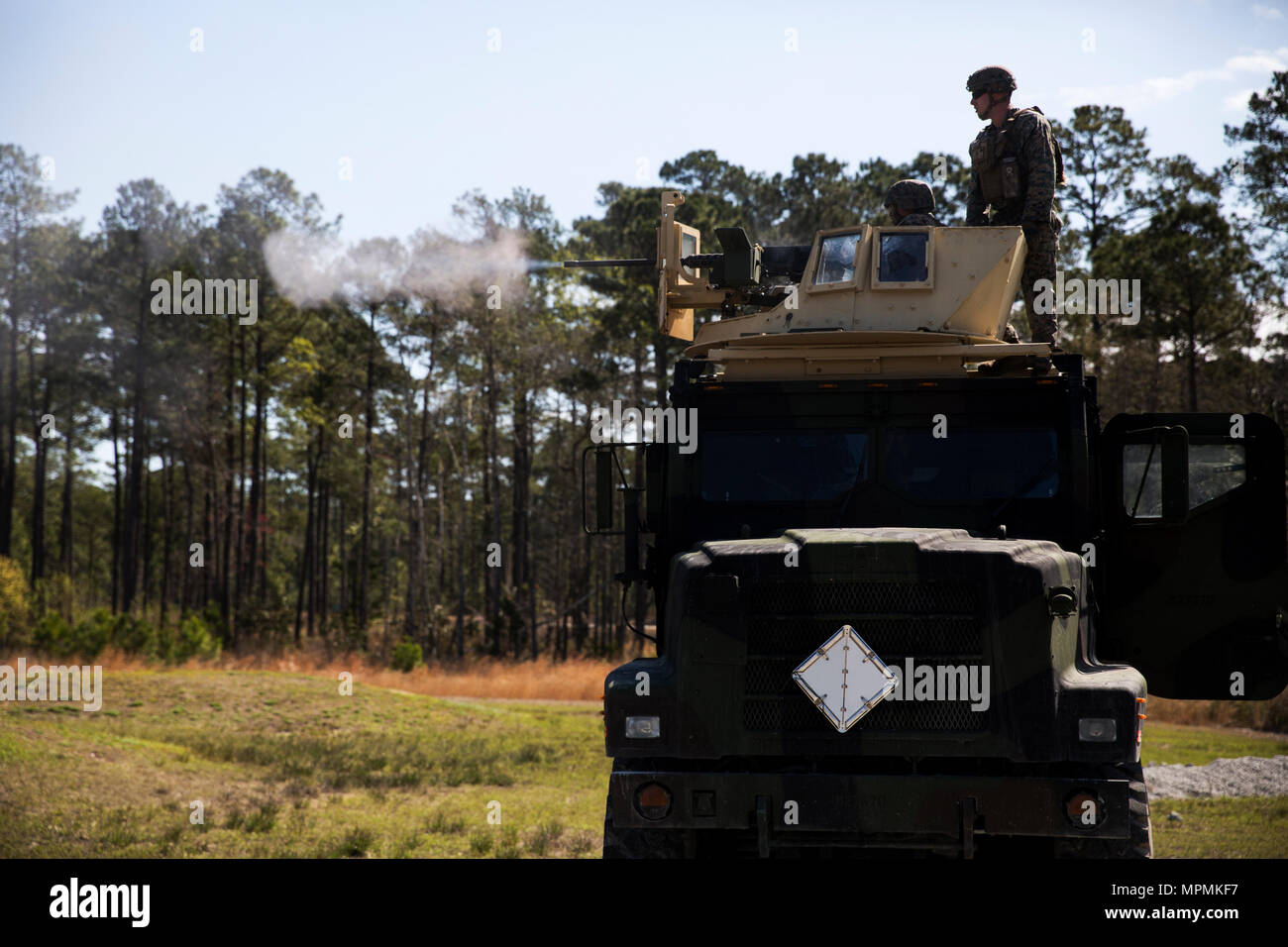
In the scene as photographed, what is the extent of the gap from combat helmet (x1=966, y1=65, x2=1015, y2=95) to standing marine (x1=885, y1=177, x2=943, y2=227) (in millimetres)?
824

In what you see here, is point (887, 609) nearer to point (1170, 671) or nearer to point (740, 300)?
point (1170, 671)

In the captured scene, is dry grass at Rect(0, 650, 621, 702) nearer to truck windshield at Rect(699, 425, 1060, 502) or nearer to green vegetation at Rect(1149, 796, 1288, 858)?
green vegetation at Rect(1149, 796, 1288, 858)

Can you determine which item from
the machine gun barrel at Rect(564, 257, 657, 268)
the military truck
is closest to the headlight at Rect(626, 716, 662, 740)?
the military truck

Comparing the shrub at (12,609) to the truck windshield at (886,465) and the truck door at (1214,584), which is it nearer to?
the truck windshield at (886,465)

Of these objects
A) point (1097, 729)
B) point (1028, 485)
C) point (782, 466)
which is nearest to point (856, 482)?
point (782, 466)

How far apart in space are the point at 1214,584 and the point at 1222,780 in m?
6.21

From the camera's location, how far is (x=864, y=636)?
551 centimetres

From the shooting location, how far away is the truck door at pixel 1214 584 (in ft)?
25.1

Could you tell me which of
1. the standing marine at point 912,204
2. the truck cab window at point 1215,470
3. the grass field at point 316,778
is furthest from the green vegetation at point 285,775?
the standing marine at point 912,204

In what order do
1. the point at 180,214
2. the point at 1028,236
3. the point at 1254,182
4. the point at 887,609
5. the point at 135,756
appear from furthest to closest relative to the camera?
the point at 180,214 → the point at 1254,182 → the point at 135,756 → the point at 1028,236 → the point at 887,609

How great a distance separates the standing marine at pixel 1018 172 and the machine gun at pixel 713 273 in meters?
1.35

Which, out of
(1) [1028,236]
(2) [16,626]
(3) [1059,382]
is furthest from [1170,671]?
(2) [16,626]
